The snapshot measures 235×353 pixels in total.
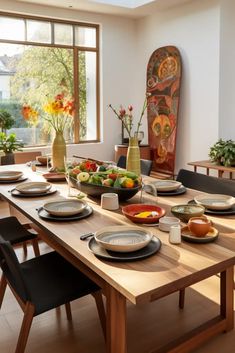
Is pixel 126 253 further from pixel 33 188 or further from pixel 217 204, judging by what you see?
pixel 33 188

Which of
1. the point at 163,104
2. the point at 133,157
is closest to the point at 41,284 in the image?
the point at 133,157

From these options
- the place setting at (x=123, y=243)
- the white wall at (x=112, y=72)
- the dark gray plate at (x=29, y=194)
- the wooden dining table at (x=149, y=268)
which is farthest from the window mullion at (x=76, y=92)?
the place setting at (x=123, y=243)

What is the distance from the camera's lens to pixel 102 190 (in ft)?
7.09

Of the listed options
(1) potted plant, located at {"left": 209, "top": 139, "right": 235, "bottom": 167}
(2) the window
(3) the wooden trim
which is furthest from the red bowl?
(3) the wooden trim

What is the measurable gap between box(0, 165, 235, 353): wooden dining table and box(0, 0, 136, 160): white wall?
435cm

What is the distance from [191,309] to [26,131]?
14.4 ft

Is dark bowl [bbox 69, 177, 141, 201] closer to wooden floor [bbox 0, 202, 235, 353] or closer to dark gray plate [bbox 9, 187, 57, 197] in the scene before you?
dark gray plate [bbox 9, 187, 57, 197]

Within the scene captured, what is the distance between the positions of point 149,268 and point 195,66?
463cm

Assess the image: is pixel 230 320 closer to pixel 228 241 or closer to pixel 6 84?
pixel 228 241

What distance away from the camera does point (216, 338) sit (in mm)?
2023

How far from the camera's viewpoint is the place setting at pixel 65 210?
1.87 meters

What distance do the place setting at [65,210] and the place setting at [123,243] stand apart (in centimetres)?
27

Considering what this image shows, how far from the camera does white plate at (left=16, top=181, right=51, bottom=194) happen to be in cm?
236

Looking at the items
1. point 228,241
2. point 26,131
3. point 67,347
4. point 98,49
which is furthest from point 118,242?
point 98,49
